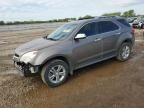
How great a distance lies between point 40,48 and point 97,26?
2286 millimetres

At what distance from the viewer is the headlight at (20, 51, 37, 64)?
496 cm

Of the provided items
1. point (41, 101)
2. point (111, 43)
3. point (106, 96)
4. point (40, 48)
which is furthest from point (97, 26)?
point (41, 101)

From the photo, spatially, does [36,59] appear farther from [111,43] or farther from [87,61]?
[111,43]

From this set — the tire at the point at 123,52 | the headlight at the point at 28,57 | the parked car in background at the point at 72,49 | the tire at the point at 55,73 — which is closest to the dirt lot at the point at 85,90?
the tire at the point at 55,73

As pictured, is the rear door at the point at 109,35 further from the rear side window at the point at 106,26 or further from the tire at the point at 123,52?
the tire at the point at 123,52

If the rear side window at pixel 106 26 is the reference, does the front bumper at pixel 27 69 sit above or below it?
below

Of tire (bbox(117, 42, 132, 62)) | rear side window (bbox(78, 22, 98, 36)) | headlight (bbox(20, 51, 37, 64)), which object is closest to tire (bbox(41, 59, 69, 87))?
headlight (bbox(20, 51, 37, 64))

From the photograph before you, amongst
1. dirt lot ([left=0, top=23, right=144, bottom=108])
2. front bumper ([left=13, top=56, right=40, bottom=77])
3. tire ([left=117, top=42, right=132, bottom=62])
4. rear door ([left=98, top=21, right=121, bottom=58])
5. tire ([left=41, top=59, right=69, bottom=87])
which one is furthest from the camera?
tire ([left=117, top=42, right=132, bottom=62])

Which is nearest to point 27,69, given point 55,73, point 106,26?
point 55,73

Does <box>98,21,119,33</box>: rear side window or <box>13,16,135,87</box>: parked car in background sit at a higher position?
<box>98,21,119,33</box>: rear side window

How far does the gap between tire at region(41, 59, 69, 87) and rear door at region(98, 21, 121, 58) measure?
71.5 inches

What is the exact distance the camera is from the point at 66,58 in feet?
17.6

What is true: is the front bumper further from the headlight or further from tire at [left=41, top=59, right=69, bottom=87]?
tire at [left=41, top=59, right=69, bottom=87]

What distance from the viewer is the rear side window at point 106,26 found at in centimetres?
648
